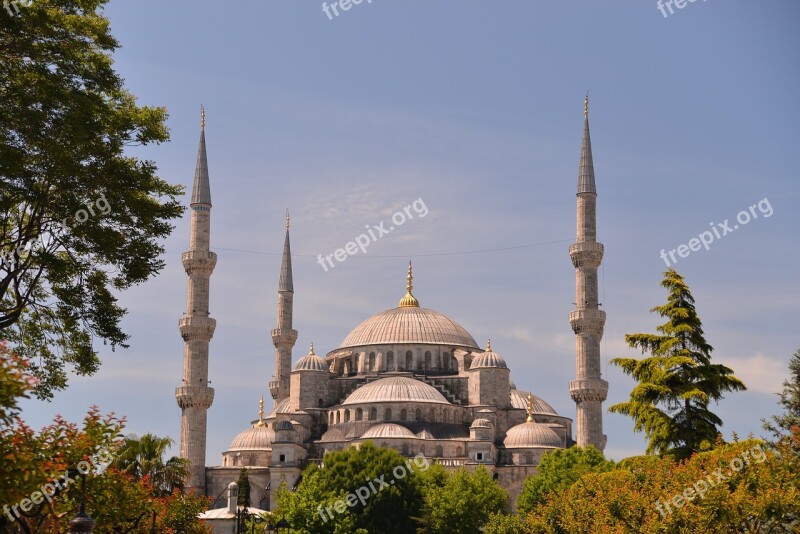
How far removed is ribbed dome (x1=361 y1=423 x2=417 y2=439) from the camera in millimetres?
72500

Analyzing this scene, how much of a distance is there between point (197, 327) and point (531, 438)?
21.3 metres

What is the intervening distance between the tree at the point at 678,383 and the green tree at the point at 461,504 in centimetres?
2275

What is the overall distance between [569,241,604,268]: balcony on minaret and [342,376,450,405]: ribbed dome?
14.3 metres

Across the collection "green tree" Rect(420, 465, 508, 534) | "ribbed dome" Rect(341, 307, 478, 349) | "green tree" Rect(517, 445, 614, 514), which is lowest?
"green tree" Rect(420, 465, 508, 534)

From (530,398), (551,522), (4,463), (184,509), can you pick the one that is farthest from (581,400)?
(4,463)

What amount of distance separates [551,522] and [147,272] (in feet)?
63.3

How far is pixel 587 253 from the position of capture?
68562mm

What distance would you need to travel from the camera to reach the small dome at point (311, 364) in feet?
266

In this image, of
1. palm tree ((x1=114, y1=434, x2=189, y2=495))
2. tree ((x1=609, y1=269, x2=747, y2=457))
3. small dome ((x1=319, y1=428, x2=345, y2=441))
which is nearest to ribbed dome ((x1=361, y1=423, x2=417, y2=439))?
small dome ((x1=319, y1=428, x2=345, y2=441))

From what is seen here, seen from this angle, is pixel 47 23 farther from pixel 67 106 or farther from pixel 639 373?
pixel 639 373

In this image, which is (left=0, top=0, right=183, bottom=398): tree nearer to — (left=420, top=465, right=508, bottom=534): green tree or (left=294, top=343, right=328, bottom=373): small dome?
(left=420, top=465, right=508, bottom=534): green tree

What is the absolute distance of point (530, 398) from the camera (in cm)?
7900

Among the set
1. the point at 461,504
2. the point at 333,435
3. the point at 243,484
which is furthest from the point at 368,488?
the point at 333,435

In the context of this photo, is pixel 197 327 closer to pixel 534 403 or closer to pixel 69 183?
pixel 534 403
